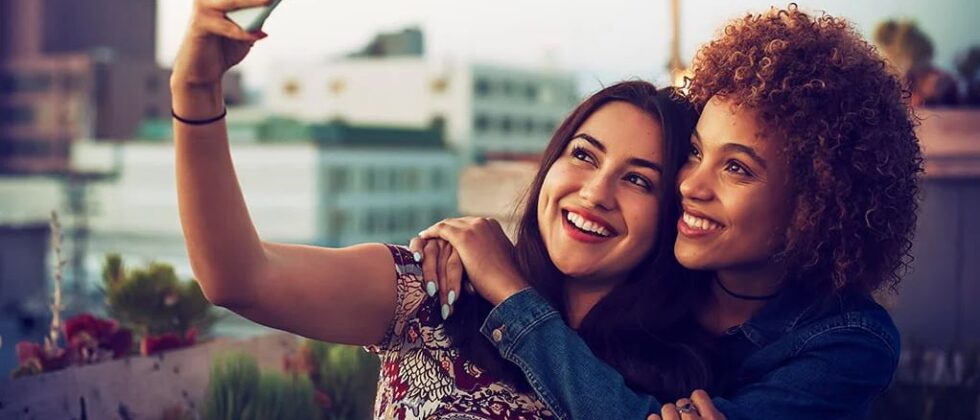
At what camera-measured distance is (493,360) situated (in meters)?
2.15

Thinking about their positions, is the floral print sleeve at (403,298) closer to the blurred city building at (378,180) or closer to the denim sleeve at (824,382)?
the denim sleeve at (824,382)

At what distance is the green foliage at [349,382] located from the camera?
3535 millimetres

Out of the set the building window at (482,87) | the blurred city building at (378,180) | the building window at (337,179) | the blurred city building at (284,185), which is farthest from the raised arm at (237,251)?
the building window at (482,87)

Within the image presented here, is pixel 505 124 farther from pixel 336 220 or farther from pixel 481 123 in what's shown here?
pixel 336 220

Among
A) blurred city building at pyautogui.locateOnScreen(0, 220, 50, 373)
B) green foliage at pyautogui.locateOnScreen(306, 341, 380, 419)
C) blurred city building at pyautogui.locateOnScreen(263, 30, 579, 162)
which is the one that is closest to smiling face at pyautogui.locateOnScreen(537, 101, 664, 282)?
green foliage at pyautogui.locateOnScreen(306, 341, 380, 419)

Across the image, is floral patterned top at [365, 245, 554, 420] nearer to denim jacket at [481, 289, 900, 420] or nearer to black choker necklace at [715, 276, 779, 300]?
denim jacket at [481, 289, 900, 420]

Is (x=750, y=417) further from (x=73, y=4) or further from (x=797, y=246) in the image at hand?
(x=73, y=4)

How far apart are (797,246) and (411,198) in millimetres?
69367

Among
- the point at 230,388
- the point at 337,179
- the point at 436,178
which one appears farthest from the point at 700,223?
the point at 436,178

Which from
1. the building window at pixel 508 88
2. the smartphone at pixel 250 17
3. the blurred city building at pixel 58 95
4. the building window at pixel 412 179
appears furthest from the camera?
the building window at pixel 508 88

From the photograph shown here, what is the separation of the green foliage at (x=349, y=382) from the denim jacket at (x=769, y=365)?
4.82 feet

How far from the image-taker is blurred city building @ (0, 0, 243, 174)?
230 feet

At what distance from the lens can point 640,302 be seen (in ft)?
7.47

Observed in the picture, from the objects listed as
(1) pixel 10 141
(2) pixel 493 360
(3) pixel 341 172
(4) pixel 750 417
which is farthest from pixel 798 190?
(1) pixel 10 141
